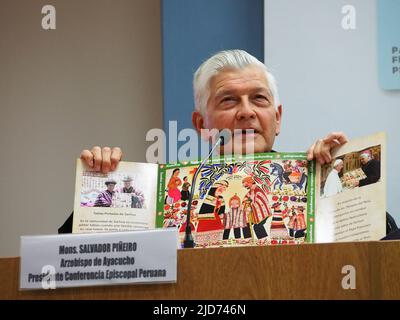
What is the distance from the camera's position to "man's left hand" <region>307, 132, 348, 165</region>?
1796mm

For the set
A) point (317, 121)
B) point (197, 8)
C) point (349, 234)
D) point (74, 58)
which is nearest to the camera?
point (349, 234)

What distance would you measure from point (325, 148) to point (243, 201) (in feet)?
0.75

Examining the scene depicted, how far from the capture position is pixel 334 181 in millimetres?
1748

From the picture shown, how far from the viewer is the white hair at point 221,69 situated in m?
2.29

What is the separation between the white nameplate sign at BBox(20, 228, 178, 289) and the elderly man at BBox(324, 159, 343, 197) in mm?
551

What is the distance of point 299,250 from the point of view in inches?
48.8

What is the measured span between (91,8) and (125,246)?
2368 mm

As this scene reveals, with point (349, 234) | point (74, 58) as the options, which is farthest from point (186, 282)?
point (74, 58)

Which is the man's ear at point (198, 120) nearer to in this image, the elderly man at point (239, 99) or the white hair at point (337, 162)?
the elderly man at point (239, 99)

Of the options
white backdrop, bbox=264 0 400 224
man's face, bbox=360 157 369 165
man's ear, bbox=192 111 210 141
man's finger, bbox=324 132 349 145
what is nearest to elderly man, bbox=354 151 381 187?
man's face, bbox=360 157 369 165

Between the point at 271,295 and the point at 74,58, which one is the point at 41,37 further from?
the point at 271,295

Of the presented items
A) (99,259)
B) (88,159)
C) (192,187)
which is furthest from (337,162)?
(99,259)

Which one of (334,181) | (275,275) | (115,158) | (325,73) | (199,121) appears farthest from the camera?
(325,73)

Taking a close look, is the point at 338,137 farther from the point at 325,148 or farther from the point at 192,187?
the point at 192,187
